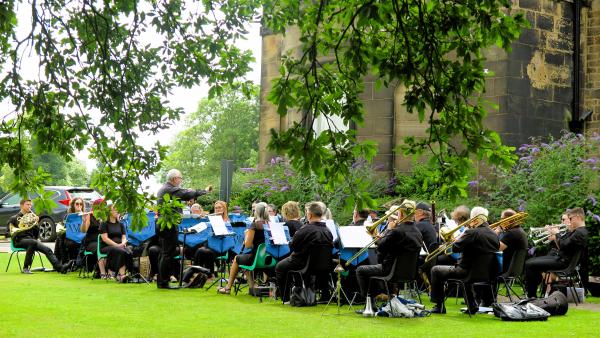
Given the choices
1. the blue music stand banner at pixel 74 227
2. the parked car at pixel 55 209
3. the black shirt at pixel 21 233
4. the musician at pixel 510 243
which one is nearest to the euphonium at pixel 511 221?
the musician at pixel 510 243

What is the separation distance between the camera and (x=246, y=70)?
53.7 ft

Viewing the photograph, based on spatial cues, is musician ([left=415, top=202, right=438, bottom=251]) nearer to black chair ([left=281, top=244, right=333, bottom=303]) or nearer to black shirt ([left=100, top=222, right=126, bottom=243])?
black chair ([left=281, top=244, right=333, bottom=303])

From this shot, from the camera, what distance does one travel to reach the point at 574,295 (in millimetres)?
16938

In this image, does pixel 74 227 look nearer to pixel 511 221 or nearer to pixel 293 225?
pixel 293 225

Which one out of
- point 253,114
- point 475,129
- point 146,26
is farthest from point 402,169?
point 253,114

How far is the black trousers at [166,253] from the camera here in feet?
61.6

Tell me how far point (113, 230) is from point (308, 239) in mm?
6572

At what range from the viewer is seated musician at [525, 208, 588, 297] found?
16.7 m

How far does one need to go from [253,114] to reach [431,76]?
80.0m

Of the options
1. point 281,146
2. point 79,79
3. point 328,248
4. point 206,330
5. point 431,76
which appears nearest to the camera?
point 281,146

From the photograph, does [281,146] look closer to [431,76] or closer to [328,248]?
[431,76]

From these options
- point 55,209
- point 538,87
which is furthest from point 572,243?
point 55,209

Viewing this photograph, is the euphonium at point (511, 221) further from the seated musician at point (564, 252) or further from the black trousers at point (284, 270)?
the black trousers at point (284, 270)

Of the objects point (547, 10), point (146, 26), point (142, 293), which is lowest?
point (142, 293)
